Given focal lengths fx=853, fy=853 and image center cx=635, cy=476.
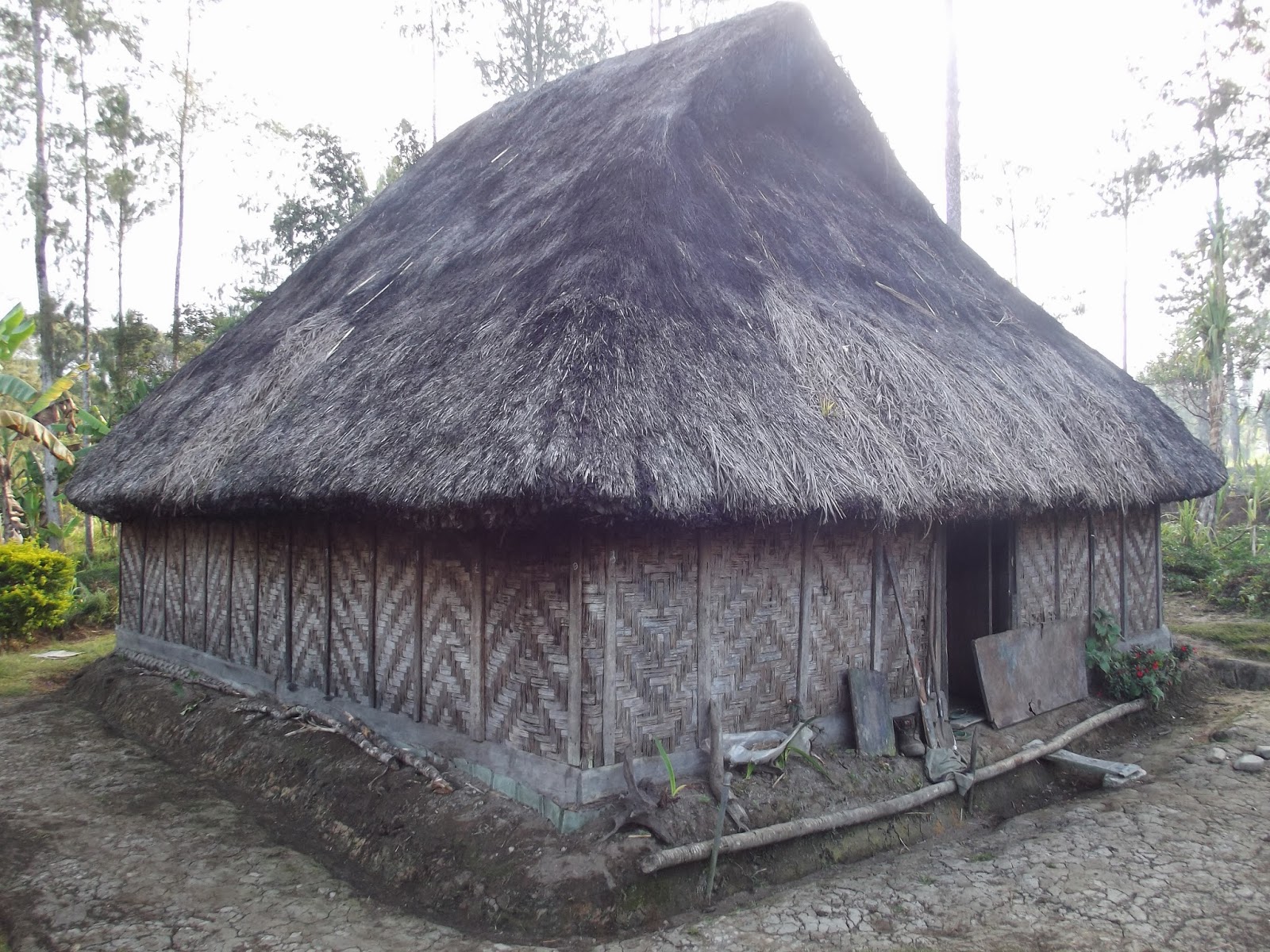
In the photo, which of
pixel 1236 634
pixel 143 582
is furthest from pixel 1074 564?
pixel 143 582

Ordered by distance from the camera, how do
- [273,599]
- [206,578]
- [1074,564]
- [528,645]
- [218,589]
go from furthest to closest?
1. [206,578]
2. [218,589]
3. [1074,564]
4. [273,599]
5. [528,645]

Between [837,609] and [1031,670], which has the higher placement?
[837,609]

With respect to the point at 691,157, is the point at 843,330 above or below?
below

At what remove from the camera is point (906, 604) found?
19.6 ft

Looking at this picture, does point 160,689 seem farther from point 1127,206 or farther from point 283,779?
point 1127,206

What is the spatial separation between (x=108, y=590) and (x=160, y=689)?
7.22 metres

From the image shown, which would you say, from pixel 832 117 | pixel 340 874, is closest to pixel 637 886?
pixel 340 874


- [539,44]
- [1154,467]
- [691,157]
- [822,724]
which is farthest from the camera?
[539,44]

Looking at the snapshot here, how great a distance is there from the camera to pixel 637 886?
4.00m

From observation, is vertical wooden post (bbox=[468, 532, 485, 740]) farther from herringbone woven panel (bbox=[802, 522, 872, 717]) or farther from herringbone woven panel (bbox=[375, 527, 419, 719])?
herringbone woven panel (bbox=[802, 522, 872, 717])

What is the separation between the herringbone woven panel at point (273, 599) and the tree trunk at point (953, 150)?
36.3ft

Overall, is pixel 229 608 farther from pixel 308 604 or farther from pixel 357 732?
pixel 357 732

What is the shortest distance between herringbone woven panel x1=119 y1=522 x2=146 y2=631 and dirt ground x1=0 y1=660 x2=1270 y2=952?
10.4 feet

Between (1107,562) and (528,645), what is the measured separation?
19.5ft
